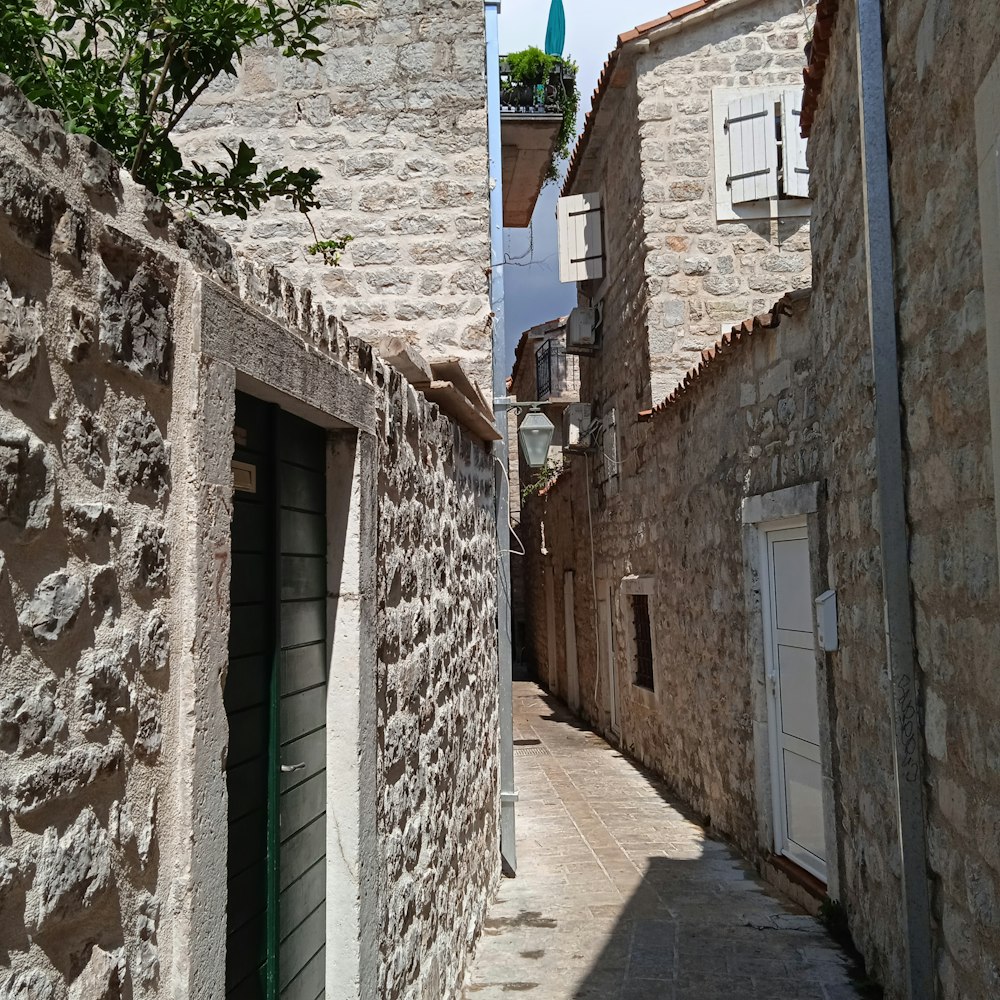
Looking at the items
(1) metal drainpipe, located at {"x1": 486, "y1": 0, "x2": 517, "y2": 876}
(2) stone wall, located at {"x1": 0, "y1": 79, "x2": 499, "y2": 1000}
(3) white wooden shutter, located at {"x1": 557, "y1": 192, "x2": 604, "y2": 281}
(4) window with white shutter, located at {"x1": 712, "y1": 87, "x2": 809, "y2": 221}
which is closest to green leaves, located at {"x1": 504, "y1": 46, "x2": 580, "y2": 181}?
(4) window with white shutter, located at {"x1": 712, "y1": 87, "x2": 809, "y2": 221}

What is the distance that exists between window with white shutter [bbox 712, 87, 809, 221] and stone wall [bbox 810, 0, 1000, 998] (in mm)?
5602

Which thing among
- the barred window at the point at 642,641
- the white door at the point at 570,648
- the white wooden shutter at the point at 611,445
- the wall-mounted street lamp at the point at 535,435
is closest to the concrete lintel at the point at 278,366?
the wall-mounted street lamp at the point at 535,435

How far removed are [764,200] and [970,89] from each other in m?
7.63

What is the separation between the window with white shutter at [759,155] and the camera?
9.91 m

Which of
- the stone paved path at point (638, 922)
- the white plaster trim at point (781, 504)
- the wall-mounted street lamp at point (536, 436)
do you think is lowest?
the stone paved path at point (638, 922)

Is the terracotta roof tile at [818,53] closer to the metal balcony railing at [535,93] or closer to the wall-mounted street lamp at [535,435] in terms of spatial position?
the wall-mounted street lamp at [535,435]

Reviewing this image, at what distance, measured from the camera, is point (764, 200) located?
10.1 m

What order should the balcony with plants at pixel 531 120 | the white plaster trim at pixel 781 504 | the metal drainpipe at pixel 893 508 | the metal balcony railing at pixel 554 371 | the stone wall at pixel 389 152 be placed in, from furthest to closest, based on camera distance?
1. the metal balcony railing at pixel 554 371
2. the balcony with plants at pixel 531 120
3. the stone wall at pixel 389 152
4. the white plaster trim at pixel 781 504
5. the metal drainpipe at pixel 893 508

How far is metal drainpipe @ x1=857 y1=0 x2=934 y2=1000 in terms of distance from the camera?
3.51 meters

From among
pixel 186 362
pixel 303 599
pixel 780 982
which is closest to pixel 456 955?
pixel 780 982

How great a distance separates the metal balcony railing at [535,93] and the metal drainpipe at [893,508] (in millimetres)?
5618

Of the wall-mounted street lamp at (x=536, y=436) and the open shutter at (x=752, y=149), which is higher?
the open shutter at (x=752, y=149)

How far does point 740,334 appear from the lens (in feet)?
21.0

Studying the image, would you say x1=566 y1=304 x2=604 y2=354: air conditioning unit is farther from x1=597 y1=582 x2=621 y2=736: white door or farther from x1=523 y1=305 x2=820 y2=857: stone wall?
x1=597 y1=582 x2=621 y2=736: white door
